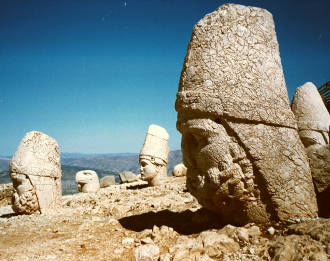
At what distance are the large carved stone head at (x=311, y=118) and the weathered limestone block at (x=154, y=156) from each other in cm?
495

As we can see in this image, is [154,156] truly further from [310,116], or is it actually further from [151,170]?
[310,116]

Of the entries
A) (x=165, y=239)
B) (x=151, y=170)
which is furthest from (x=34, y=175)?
(x=151, y=170)

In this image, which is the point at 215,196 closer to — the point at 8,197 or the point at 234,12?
the point at 234,12

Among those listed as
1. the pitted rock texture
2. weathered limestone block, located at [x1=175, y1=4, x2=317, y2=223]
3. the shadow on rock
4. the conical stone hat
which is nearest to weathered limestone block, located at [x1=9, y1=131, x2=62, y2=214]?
the shadow on rock

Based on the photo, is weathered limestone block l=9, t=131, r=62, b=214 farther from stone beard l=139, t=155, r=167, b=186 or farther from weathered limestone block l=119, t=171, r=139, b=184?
weathered limestone block l=119, t=171, r=139, b=184

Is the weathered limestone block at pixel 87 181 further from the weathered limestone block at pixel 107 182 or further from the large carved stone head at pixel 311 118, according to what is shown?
the large carved stone head at pixel 311 118

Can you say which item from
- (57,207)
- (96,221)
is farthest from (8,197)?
(96,221)

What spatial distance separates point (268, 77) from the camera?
2824 millimetres

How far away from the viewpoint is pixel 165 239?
9.25 feet

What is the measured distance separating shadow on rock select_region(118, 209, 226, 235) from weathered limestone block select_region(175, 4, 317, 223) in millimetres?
306

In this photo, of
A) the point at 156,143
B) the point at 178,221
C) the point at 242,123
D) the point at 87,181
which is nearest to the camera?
the point at 242,123

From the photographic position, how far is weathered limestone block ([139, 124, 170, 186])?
905 centimetres

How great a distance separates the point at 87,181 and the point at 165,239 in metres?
8.61

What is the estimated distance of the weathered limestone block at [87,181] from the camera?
1055cm
